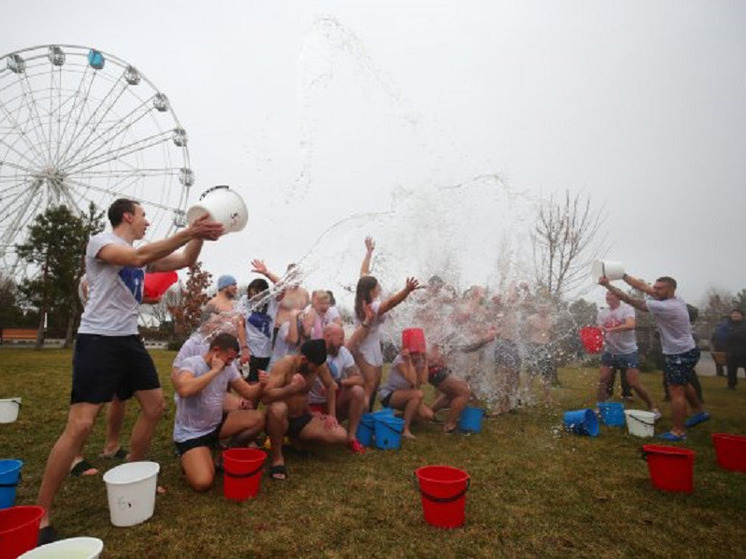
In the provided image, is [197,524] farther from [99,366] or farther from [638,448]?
[638,448]

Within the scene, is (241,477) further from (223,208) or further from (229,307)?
(229,307)

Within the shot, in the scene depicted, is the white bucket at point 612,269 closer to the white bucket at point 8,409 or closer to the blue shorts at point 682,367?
the blue shorts at point 682,367

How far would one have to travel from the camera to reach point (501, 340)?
783 cm

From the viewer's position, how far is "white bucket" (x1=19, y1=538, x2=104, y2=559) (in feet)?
7.79

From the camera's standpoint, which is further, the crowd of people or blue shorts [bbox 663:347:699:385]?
blue shorts [bbox 663:347:699:385]

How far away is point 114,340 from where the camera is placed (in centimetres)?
345

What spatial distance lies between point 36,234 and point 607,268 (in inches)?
1105

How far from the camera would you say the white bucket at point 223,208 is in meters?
3.84

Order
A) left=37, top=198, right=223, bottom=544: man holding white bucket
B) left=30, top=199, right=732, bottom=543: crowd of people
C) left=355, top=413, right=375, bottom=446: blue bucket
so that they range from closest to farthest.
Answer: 1. left=37, top=198, right=223, bottom=544: man holding white bucket
2. left=30, top=199, right=732, bottom=543: crowd of people
3. left=355, top=413, right=375, bottom=446: blue bucket

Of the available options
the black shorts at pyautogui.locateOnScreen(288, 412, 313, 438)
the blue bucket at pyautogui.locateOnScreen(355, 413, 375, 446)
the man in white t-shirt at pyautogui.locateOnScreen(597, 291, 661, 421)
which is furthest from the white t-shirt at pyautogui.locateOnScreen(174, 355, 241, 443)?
the man in white t-shirt at pyautogui.locateOnScreen(597, 291, 661, 421)

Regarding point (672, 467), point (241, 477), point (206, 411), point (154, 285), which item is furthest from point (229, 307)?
point (672, 467)

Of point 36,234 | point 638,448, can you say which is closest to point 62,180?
point 36,234

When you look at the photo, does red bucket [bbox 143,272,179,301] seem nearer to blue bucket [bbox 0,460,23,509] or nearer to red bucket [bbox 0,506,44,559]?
blue bucket [bbox 0,460,23,509]

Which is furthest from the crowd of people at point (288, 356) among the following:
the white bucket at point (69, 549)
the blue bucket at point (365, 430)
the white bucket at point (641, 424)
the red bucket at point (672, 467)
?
the red bucket at point (672, 467)
